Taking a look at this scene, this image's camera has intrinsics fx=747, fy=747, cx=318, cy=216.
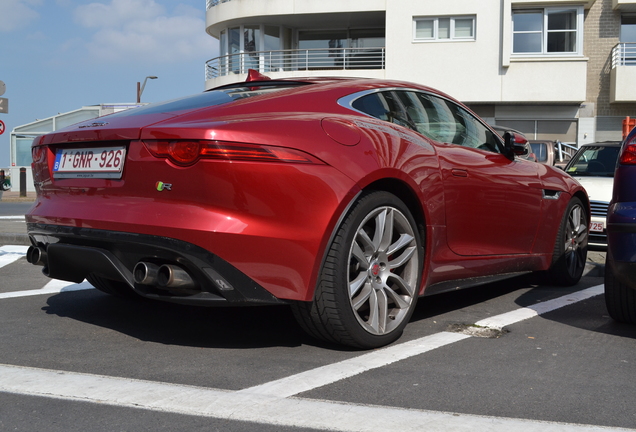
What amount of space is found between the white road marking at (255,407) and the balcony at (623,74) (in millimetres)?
24487

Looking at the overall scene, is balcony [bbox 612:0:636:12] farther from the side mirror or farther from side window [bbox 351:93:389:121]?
side window [bbox 351:93:389:121]

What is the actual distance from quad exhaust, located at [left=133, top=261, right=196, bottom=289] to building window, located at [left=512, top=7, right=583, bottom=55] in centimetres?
2369

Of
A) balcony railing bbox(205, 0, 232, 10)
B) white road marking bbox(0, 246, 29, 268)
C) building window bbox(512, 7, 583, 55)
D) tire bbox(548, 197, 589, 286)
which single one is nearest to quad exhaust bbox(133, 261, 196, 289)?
tire bbox(548, 197, 589, 286)

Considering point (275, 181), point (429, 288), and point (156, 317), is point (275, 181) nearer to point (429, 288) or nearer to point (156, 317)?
point (429, 288)

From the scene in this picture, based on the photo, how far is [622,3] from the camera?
24812mm

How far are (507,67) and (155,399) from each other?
2366 cm

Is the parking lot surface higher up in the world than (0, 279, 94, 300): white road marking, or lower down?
higher up

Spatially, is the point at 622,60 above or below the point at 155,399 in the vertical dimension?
above

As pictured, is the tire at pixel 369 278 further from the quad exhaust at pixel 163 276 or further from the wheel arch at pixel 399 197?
the quad exhaust at pixel 163 276

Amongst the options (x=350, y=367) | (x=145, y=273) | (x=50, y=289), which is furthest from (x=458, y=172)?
(x=50, y=289)

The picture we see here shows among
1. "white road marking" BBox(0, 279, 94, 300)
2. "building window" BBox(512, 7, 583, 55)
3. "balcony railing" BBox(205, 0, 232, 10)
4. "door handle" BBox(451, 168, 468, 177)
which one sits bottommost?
"white road marking" BBox(0, 279, 94, 300)

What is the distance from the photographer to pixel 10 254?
25.1 ft

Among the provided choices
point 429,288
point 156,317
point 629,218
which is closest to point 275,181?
point 429,288

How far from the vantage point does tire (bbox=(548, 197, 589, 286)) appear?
226 inches
